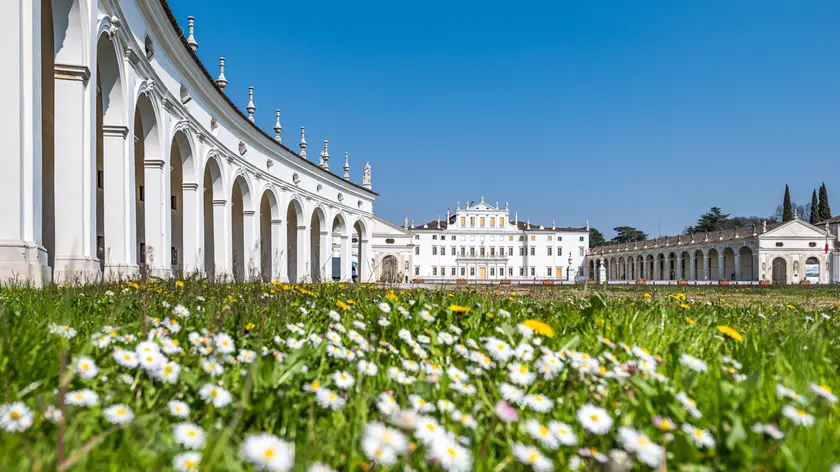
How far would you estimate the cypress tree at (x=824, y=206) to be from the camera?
90.4m

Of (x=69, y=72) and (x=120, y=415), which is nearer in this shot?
(x=120, y=415)

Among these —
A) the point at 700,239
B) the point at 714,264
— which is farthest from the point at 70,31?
the point at 700,239

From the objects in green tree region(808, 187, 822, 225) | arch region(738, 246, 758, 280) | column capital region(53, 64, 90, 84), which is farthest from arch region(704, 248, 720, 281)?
column capital region(53, 64, 90, 84)

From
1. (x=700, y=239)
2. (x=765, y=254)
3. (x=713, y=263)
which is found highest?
(x=700, y=239)

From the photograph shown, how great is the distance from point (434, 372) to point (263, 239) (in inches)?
1292

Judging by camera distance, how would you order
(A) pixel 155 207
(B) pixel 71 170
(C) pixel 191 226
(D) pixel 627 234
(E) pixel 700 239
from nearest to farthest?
(B) pixel 71 170 < (A) pixel 155 207 < (C) pixel 191 226 < (E) pixel 700 239 < (D) pixel 627 234

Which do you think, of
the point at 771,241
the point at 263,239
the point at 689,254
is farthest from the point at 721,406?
the point at 689,254

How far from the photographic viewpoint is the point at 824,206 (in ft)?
299

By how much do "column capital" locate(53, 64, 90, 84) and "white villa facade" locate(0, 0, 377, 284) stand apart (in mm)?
18

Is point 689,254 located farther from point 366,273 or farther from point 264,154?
point 264,154

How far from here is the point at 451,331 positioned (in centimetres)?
369

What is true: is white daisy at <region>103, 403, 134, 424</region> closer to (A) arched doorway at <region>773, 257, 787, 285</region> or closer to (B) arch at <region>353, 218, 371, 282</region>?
(B) arch at <region>353, 218, 371, 282</region>

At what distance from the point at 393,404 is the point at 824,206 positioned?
110421 millimetres

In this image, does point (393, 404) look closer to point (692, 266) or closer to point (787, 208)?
point (692, 266)
